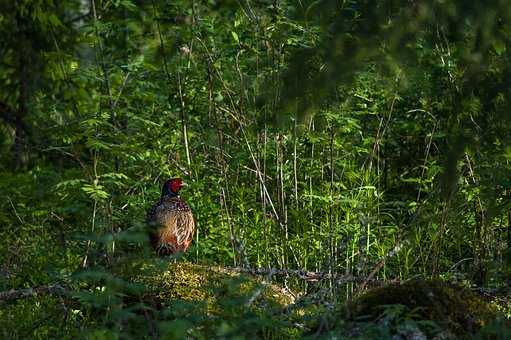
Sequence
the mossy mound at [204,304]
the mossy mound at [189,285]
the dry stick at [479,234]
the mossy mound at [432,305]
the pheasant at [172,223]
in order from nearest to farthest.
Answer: the mossy mound at [204,304], the mossy mound at [432,305], the mossy mound at [189,285], the dry stick at [479,234], the pheasant at [172,223]

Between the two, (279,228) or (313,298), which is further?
(279,228)

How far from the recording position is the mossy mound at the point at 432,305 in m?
4.54

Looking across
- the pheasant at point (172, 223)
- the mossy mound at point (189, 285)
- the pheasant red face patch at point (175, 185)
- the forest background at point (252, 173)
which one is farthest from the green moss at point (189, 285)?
the pheasant red face patch at point (175, 185)

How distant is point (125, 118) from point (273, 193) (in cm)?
173

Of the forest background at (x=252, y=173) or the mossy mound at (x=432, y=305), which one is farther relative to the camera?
the forest background at (x=252, y=173)

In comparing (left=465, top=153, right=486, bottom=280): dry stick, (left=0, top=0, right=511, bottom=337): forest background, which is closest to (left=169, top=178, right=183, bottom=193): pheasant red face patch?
(left=0, top=0, right=511, bottom=337): forest background

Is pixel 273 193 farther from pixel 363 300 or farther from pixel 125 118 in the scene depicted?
pixel 363 300

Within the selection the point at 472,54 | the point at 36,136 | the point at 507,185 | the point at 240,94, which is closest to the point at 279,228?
the point at 240,94

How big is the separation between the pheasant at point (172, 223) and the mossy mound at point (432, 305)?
8.73 ft

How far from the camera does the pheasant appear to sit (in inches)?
284

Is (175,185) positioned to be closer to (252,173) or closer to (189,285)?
(252,173)

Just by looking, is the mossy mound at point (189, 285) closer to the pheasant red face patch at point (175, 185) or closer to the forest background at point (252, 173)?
the forest background at point (252, 173)

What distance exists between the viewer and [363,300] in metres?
4.76

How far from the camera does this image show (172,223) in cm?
720
